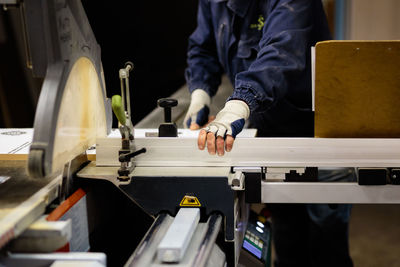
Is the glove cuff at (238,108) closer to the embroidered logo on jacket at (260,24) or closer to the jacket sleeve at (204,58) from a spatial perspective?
the embroidered logo on jacket at (260,24)

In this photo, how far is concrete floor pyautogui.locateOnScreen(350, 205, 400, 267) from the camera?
3.14 meters

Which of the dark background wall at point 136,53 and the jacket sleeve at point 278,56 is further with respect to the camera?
the dark background wall at point 136,53

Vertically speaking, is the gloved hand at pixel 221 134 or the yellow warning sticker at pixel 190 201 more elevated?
the gloved hand at pixel 221 134

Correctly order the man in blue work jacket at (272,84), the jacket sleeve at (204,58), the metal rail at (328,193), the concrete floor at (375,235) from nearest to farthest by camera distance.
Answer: the metal rail at (328,193), the man in blue work jacket at (272,84), the jacket sleeve at (204,58), the concrete floor at (375,235)

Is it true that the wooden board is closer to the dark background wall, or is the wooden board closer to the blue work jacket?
the blue work jacket

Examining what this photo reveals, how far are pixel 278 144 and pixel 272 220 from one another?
1.15 meters

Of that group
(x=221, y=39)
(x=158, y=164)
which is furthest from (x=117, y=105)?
(x=221, y=39)

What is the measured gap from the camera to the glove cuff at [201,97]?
7.11ft

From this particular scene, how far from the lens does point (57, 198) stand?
1212mm

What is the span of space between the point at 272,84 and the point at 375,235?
→ 225cm

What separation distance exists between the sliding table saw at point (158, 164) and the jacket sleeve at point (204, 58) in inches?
34.1

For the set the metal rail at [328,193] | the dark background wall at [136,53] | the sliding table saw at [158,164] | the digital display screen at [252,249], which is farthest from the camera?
the dark background wall at [136,53]

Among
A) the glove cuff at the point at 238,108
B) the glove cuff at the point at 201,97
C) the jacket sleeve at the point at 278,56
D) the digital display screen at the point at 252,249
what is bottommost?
the digital display screen at the point at 252,249

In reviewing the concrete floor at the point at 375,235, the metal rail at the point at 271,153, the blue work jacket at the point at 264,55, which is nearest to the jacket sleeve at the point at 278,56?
the blue work jacket at the point at 264,55
